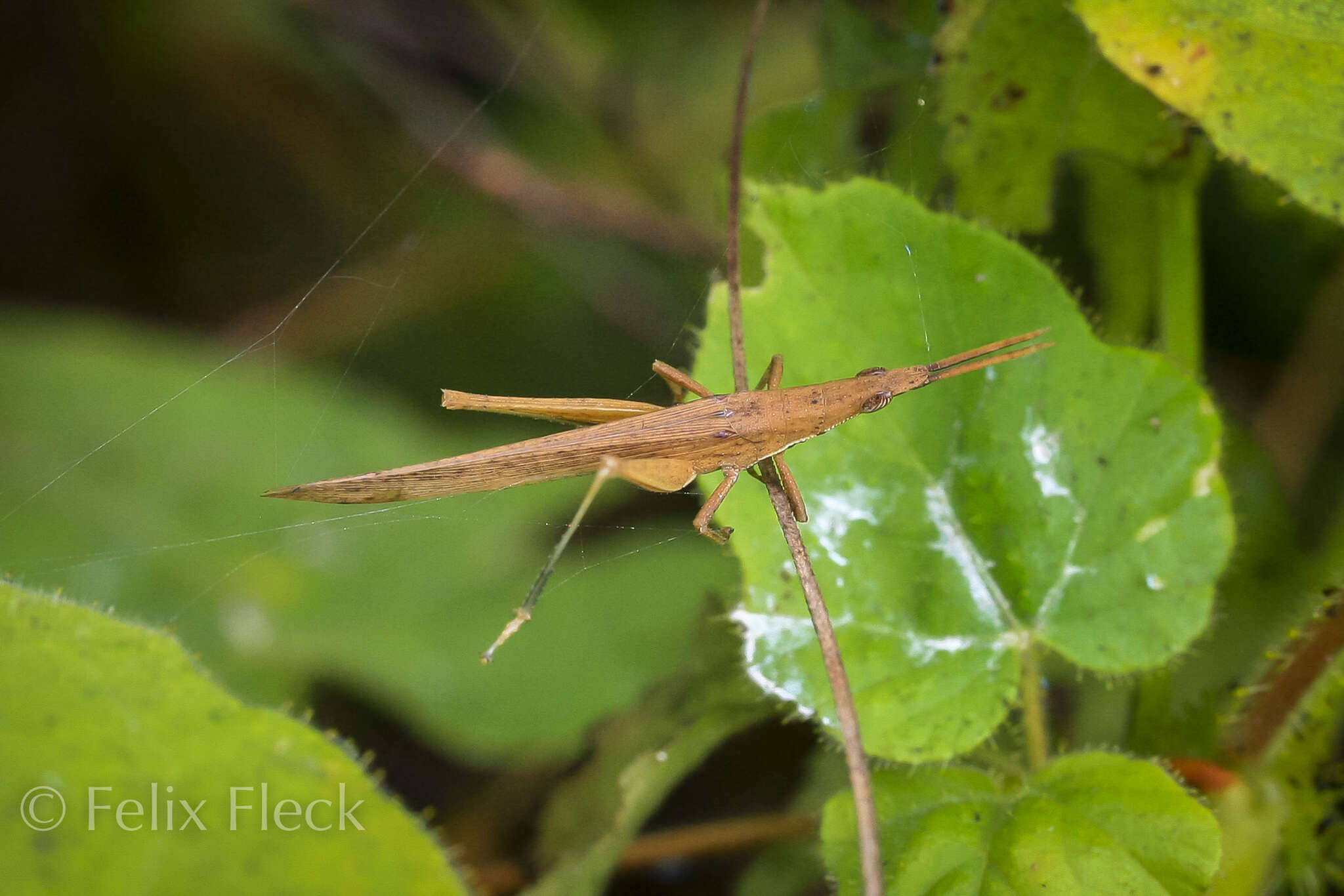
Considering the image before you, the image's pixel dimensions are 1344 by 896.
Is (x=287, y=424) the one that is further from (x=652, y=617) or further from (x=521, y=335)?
(x=652, y=617)

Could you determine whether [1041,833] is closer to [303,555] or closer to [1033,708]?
[1033,708]

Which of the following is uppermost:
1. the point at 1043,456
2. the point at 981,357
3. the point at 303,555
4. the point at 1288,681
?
the point at 981,357

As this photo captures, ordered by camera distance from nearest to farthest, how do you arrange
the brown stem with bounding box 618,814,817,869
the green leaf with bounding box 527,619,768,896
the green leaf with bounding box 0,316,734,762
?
the green leaf with bounding box 527,619,768,896 → the brown stem with bounding box 618,814,817,869 → the green leaf with bounding box 0,316,734,762

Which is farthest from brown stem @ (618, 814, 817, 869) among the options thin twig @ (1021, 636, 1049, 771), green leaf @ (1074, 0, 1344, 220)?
green leaf @ (1074, 0, 1344, 220)

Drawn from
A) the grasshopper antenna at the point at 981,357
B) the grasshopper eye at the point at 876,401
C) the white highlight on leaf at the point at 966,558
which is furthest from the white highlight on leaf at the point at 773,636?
the grasshopper antenna at the point at 981,357

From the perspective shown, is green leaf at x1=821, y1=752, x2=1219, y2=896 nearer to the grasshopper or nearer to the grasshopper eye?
the grasshopper

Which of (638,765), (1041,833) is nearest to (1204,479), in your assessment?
(1041,833)
